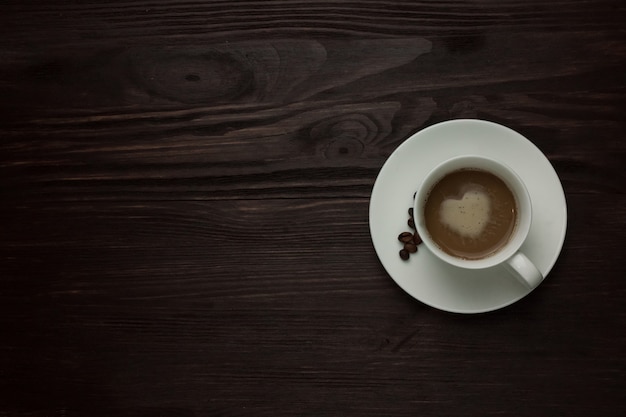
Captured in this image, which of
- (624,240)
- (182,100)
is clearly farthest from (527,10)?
(182,100)

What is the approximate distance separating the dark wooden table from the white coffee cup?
140mm

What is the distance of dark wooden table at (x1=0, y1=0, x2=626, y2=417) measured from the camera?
117 cm

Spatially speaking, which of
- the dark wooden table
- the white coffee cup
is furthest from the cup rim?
the dark wooden table

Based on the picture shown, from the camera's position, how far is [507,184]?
1.08m

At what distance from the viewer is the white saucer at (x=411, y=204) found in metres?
1.10

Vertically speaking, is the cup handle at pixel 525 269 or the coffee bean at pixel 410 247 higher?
the cup handle at pixel 525 269

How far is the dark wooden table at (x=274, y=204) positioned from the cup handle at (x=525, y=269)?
17 cm

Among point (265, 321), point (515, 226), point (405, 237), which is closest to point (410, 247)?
point (405, 237)

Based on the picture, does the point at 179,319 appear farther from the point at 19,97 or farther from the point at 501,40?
the point at 501,40

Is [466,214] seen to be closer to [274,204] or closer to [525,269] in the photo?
[525,269]

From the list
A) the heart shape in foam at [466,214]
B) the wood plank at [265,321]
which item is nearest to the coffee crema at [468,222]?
the heart shape in foam at [466,214]

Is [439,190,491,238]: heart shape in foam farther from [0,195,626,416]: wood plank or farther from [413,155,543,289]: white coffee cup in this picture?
[0,195,626,416]: wood plank

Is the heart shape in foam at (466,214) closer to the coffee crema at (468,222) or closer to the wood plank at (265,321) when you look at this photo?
the coffee crema at (468,222)

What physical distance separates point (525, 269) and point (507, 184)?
0.14m
